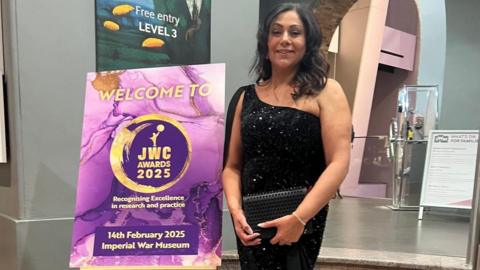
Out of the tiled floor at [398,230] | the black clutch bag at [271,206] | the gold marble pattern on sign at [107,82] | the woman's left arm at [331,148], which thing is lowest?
the tiled floor at [398,230]

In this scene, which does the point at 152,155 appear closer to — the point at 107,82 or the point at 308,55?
the point at 107,82

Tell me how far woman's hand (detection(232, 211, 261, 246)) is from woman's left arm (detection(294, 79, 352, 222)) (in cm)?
16

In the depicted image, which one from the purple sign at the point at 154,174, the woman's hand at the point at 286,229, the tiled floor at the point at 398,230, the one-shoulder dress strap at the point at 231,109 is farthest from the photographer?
the tiled floor at the point at 398,230

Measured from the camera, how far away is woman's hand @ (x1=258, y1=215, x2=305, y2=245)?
130 centimetres

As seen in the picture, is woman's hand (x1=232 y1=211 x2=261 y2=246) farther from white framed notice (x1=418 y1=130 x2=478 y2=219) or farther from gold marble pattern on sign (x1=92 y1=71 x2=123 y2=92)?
white framed notice (x1=418 y1=130 x2=478 y2=219)

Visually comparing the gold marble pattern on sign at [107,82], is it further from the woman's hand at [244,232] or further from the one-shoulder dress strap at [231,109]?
the woman's hand at [244,232]


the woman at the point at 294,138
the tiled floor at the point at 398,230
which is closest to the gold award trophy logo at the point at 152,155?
the woman at the point at 294,138

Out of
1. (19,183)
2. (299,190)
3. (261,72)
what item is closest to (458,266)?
(299,190)

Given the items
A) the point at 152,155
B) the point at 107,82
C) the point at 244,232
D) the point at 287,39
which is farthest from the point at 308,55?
the point at 107,82

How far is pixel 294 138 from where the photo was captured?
53.2 inches

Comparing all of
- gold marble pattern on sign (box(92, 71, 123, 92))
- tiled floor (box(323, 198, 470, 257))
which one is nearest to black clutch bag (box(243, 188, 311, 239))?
gold marble pattern on sign (box(92, 71, 123, 92))

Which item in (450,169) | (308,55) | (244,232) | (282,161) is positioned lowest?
(450,169)

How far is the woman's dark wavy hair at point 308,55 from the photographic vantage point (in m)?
1.37

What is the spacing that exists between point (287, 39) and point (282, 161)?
0.39 m
